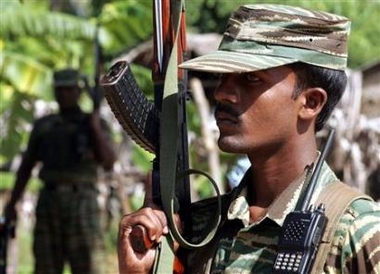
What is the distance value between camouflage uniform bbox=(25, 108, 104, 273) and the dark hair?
6.36m

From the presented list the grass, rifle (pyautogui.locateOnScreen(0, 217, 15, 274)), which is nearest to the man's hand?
rifle (pyautogui.locateOnScreen(0, 217, 15, 274))

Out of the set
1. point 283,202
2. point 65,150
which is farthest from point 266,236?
point 65,150

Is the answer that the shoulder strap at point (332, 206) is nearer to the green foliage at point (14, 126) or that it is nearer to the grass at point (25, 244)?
the grass at point (25, 244)

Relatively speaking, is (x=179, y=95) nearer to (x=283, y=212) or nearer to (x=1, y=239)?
(x=283, y=212)

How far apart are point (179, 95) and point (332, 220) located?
2.00 feet

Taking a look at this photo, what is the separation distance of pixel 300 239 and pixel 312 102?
366 mm

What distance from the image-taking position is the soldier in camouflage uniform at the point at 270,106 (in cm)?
272

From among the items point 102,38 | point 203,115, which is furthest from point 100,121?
point 102,38

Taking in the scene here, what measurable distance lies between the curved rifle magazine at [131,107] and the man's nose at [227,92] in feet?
0.77

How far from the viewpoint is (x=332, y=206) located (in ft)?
8.61

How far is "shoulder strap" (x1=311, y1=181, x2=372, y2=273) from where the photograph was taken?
257cm

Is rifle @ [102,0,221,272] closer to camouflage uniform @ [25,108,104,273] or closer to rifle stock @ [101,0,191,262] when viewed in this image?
rifle stock @ [101,0,191,262]

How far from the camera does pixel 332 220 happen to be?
2592mm

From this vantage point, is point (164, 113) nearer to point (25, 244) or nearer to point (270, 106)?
point (270, 106)
